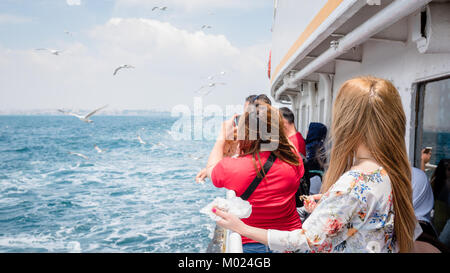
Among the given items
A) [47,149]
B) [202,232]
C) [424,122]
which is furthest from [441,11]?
[47,149]

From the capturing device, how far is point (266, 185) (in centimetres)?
158

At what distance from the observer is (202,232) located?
7.97 meters

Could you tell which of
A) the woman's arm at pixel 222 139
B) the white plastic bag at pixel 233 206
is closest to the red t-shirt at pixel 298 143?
the woman's arm at pixel 222 139

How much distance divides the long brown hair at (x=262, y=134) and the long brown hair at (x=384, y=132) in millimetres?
631

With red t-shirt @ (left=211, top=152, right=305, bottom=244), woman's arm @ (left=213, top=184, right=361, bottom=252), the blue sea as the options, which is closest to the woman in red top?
red t-shirt @ (left=211, top=152, right=305, bottom=244)

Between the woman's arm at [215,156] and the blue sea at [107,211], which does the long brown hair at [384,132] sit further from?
the blue sea at [107,211]

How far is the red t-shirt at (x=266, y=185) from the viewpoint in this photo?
1524 mm

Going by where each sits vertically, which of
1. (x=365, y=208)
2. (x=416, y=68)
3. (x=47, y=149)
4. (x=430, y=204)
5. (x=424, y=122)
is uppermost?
(x=416, y=68)

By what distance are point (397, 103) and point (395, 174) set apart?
0.20 metres

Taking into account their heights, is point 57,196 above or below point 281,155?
below

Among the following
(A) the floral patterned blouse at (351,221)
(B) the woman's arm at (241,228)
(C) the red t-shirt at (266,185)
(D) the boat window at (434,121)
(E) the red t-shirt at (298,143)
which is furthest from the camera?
(E) the red t-shirt at (298,143)

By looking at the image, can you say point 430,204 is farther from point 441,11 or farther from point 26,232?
point 26,232

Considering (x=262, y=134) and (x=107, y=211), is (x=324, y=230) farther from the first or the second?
(x=107, y=211)

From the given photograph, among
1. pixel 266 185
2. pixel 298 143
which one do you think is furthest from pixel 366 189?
pixel 298 143
